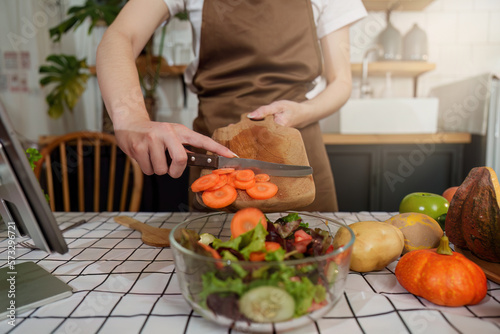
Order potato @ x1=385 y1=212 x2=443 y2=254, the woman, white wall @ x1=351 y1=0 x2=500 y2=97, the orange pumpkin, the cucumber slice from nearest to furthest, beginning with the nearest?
the cucumber slice < the orange pumpkin < potato @ x1=385 y1=212 x2=443 y2=254 < the woman < white wall @ x1=351 y1=0 x2=500 y2=97

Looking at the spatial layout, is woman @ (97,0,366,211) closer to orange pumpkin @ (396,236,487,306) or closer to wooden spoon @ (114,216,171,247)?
wooden spoon @ (114,216,171,247)

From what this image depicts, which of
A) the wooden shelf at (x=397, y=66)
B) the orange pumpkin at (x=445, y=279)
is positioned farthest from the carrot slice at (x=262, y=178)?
the wooden shelf at (x=397, y=66)

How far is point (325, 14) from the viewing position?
1.16m

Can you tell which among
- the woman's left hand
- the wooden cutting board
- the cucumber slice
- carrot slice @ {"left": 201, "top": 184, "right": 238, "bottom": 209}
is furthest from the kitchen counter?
the cucumber slice

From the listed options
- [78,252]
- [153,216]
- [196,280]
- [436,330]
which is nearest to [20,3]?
[153,216]

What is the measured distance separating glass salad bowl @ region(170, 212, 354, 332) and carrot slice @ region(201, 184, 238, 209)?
17 cm

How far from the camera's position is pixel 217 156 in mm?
719

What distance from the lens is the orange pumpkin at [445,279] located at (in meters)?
0.46

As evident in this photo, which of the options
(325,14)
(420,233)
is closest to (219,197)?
(420,233)

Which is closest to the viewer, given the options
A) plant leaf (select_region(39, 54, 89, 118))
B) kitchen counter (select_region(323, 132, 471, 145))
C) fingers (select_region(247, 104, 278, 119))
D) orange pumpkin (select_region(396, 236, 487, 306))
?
orange pumpkin (select_region(396, 236, 487, 306))

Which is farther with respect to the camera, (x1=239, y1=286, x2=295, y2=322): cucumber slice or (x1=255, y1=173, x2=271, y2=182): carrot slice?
(x1=255, y1=173, x2=271, y2=182): carrot slice

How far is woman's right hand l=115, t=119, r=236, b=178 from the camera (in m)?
0.68

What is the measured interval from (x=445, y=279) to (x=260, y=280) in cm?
27

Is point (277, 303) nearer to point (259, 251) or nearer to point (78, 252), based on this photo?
point (259, 251)
